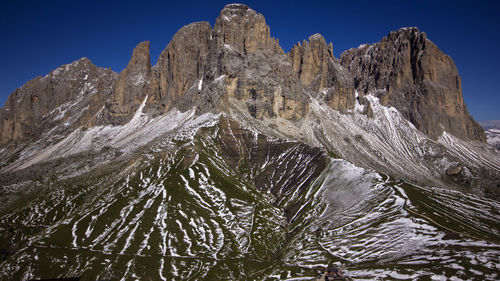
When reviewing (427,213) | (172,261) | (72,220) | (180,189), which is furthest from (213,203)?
(427,213)

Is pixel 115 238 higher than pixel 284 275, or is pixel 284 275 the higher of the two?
pixel 115 238

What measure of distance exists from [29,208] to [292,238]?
150329 millimetres

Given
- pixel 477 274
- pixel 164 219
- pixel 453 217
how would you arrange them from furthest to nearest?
pixel 164 219, pixel 453 217, pixel 477 274

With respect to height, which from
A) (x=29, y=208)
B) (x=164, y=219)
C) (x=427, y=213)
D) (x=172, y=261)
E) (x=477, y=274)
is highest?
(x=29, y=208)

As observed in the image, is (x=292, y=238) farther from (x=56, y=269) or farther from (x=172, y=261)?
(x=56, y=269)

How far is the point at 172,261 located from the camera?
138 meters

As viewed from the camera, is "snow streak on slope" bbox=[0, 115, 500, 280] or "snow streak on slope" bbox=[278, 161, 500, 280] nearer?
"snow streak on slope" bbox=[278, 161, 500, 280]

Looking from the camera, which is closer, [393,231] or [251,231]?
[393,231]

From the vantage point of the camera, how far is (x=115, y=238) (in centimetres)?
15275

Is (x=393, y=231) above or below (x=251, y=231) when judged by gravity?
below

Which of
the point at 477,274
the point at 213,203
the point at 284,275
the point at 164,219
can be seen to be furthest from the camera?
the point at 213,203

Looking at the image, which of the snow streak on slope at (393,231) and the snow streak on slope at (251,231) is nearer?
the snow streak on slope at (393,231)

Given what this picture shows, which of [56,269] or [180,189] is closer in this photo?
[56,269]

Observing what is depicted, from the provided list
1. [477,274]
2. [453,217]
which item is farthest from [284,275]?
[453,217]
